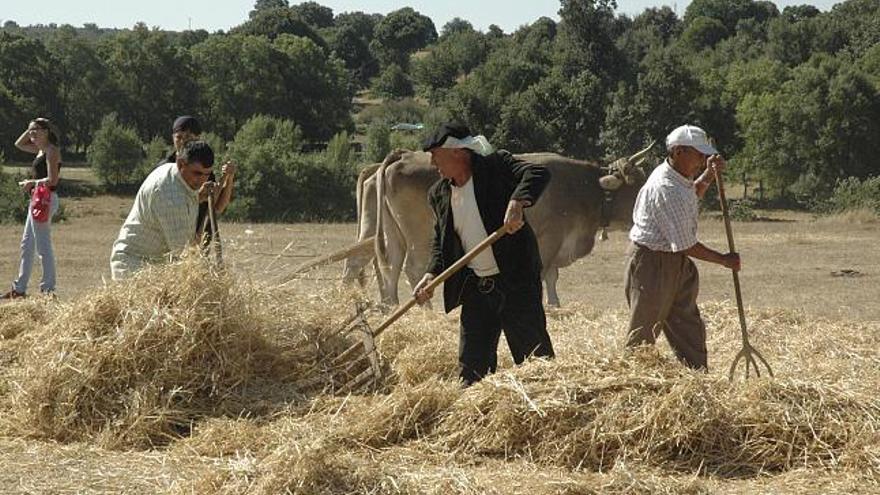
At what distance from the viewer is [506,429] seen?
20.5 ft

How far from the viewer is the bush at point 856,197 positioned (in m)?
33.8

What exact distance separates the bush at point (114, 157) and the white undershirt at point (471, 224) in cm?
3868

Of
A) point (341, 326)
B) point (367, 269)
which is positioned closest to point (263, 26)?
point (367, 269)

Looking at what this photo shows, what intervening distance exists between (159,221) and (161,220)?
1.5 inches

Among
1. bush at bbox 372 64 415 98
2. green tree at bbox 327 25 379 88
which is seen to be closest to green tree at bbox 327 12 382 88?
green tree at bbox 327 25 379 88

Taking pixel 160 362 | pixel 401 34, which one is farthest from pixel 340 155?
pixel 401 34

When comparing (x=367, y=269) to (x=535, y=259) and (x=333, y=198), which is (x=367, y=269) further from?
(x=333, y=198)

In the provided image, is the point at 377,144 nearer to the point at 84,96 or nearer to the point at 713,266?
the point at 84,96

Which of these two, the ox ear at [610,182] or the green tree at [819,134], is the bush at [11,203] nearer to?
the ox ear at [610,182]

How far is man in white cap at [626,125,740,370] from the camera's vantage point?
23.9 ft

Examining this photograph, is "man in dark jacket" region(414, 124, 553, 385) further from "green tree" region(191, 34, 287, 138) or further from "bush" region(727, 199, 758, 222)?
"green tree" region(191, 34, 287, 138)

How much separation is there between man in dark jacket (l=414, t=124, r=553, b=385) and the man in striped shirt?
190 cm

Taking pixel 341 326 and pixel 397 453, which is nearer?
pixel 397 453

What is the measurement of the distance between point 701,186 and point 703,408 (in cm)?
201
